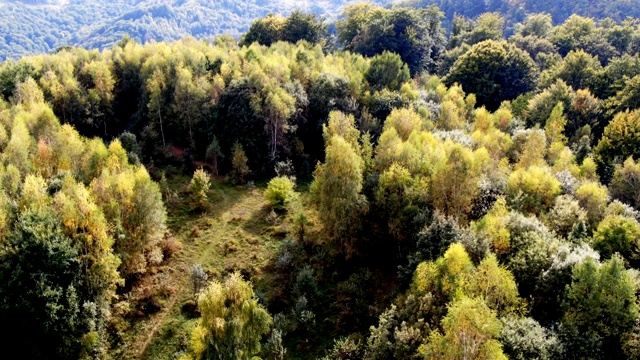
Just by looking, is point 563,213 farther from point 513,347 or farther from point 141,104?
point 141,104

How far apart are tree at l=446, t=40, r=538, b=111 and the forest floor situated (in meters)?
52.2

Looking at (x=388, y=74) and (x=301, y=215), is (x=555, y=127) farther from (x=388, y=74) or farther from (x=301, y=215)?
(x=301, y=215)

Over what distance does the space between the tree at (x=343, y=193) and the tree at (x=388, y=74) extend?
1405 inches

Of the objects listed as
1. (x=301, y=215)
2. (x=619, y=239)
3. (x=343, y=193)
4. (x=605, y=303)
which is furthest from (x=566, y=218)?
(x=301, y=215)

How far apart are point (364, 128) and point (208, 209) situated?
85.0 ft

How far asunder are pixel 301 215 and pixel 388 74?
129ft

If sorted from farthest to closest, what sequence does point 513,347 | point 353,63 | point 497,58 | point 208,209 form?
point 497,58 → point 353,63 → point 208,209 → point 513,347

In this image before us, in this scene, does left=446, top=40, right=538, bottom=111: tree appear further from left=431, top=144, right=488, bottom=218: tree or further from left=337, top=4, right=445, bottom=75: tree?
left=431, top=144, right=488, bottom=218: tree

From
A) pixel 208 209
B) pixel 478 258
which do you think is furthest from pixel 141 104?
pixel 478 258

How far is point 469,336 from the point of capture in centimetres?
2256

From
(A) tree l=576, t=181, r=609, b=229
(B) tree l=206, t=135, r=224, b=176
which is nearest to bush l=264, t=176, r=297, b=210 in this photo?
(B) tree l=206, t=135, r=224, b=176

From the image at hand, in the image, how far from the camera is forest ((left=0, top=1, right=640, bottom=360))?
2827cm

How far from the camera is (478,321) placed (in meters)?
22.9

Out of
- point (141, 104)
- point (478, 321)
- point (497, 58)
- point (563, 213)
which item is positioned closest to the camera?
point (478, 321)
